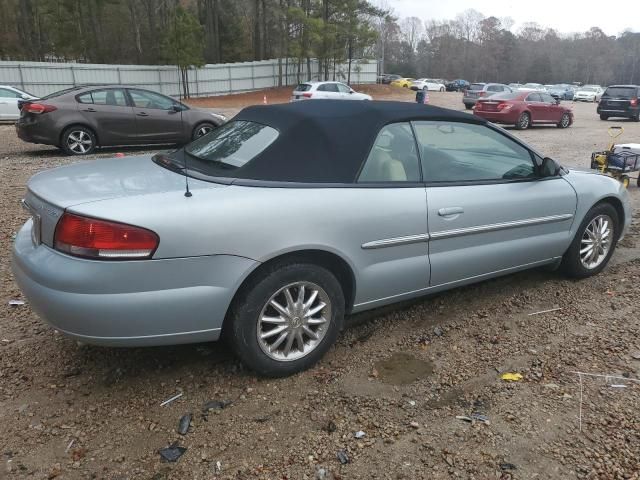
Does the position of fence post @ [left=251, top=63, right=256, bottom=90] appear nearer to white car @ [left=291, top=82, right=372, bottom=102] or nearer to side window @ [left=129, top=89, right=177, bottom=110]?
white car @ [left=291, top=82, right=372, bottom=102]

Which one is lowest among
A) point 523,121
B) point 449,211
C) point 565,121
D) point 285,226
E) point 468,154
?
point 565,121

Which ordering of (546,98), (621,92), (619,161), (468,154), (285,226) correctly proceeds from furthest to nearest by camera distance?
(621,92), (546,98), (619,161), (468,154), (285,226)

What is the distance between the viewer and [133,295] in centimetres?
255

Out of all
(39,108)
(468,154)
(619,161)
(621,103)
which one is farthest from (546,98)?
(468,154)

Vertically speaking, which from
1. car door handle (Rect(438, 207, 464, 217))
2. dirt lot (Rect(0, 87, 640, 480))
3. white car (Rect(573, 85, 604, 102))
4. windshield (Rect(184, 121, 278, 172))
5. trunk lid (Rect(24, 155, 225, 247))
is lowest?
white car (Rect(573, 85, 604, 102))

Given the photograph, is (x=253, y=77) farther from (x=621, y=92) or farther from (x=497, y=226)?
(x=497, y=226)

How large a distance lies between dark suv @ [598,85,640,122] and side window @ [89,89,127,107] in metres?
21.9

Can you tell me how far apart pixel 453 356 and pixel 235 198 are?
1721 mm

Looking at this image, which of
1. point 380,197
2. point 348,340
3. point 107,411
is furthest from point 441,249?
point 107,411

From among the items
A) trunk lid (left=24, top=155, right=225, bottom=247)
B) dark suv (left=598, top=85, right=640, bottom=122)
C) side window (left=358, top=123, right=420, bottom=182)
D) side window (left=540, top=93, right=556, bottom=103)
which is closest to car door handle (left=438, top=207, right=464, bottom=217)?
side window (left=358, top=123, right=420, bottom=182)

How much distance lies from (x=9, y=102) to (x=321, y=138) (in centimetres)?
1853

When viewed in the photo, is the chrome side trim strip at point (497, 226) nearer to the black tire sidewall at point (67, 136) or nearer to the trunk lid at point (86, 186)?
the trunk lid at point (86, 186)

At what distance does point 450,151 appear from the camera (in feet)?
12.4

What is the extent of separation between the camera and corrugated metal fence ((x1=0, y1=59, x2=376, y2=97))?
3153 cm
